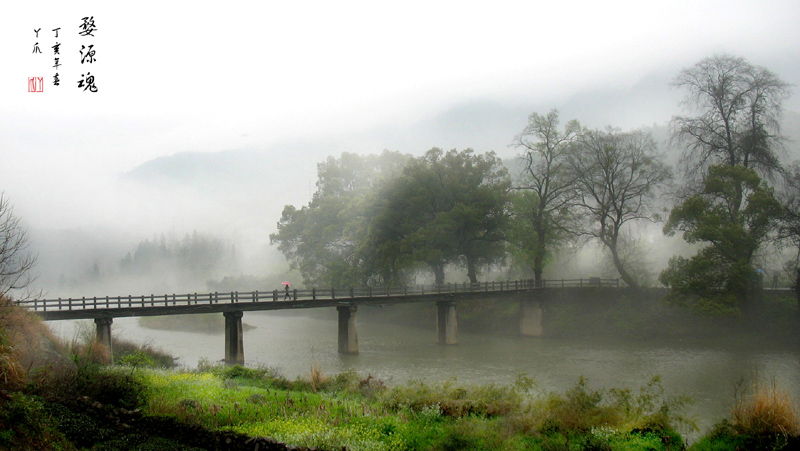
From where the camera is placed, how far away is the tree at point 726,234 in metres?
34.1

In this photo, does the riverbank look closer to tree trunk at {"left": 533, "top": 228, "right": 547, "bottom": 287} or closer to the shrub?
the shrub

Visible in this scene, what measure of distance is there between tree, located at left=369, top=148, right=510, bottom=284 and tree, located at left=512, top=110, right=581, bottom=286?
7.35 ft

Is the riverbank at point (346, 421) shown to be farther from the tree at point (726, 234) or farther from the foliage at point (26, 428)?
the tree at point (726, 234)

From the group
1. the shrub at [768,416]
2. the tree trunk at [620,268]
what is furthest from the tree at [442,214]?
the shrub at [768,416]

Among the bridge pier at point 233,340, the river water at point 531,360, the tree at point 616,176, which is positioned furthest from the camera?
the tree at point 616,176

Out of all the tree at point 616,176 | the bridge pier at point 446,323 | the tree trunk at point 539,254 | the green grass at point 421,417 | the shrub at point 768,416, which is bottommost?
the bridge pier at point 446,323

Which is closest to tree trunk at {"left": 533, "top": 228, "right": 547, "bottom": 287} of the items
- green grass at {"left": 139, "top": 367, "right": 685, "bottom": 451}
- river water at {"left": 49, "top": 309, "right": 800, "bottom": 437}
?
river water at {"left": 49, "top": 309, "right": 800, "bottom": 437}

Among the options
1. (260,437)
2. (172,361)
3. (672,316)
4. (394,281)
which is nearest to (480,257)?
(394,281)

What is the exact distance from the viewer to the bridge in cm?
3033

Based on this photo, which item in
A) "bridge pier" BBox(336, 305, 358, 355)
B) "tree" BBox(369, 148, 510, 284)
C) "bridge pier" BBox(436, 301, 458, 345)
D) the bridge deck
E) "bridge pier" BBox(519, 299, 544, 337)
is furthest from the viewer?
"bridge pier" BBox(519, 299, 544, 337)

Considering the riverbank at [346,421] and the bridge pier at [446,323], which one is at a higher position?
the riverbank at [346,421]

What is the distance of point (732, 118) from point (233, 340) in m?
35.8

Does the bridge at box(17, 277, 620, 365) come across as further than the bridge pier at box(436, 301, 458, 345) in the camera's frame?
No

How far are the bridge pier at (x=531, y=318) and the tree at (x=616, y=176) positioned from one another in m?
7.43
